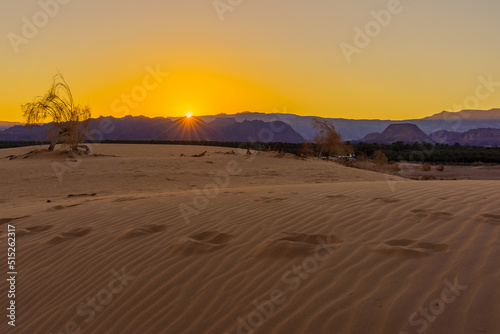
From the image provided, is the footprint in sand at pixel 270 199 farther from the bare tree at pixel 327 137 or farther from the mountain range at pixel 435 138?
the mountain range at pixel 435 138

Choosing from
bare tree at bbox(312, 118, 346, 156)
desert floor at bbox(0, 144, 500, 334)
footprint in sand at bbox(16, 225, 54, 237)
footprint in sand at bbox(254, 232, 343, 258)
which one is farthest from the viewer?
bare tree at bbox(312, 118, 346, 156)

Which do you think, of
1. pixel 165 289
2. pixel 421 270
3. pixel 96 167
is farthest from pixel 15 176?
pixel 421 270

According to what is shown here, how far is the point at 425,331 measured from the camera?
7.30 feet

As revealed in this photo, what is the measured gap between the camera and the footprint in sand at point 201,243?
150 inches

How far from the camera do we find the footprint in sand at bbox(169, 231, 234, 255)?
3.81 meters

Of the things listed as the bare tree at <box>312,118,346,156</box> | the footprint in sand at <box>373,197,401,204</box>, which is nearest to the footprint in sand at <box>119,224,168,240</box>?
the footprint in sand at <box>373,197,401,204</box>

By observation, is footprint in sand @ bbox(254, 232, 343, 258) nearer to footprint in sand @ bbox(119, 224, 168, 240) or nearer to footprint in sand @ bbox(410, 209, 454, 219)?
footprint in sand @ bbox(410, 209, 454, 219)

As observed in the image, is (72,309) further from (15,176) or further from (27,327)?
(15,176)

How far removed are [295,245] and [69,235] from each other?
3.05m

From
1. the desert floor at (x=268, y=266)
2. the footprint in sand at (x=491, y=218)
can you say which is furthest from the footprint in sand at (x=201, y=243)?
the footprint in sand at (x=491, y=218)

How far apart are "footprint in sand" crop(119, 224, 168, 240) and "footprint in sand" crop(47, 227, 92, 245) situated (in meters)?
0.69

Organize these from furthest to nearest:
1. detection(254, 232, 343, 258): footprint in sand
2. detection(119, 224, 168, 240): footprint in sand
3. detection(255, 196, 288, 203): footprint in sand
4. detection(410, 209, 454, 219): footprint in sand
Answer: detection(255, 196, 288, 203): footprint in sand
detection(119, 224, 168, 240): footprint in sand
detection(410, 209, 454, 219): footprint in sand
detection(254, 232, 343, 258): footprint in sand

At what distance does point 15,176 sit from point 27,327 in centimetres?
1276

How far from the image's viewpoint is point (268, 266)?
129 inches
